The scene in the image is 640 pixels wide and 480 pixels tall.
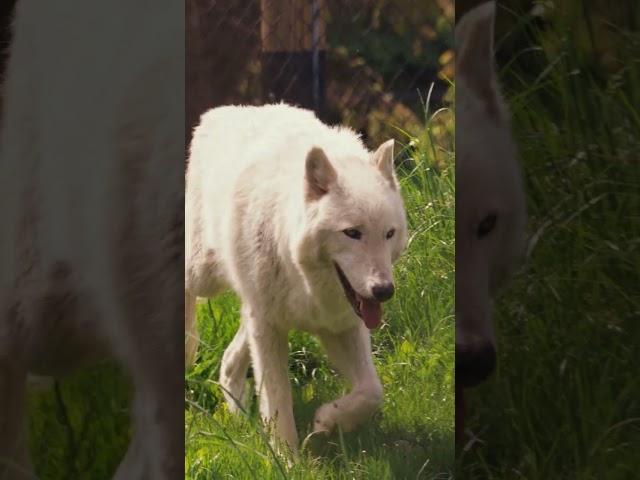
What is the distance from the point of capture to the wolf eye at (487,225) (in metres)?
3.57

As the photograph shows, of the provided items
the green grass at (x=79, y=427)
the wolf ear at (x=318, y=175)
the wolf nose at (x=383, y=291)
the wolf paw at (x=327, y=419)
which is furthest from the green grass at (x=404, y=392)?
the green grass at (x=79, y=427)

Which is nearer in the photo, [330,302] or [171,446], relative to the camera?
[171,446]

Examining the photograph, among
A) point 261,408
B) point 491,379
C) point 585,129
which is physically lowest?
point 261,408

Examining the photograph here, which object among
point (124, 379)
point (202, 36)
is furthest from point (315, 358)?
point (202, 36)

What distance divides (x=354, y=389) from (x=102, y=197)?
1142mm

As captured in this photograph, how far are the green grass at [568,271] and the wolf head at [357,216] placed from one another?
1.44ft

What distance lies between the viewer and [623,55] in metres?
3.58

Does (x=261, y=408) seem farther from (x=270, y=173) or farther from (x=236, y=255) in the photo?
(x=270, y=173)

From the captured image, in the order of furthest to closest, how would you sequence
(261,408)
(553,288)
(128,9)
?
(261,408) < (553,288) < (128,9)

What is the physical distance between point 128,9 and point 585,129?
1.54m

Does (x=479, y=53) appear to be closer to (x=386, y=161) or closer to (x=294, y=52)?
(x=386, y=161)

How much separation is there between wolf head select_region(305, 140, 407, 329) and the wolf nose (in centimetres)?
6

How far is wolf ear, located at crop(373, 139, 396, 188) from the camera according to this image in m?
3.67

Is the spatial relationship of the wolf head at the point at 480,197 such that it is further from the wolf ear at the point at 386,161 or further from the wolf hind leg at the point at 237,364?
the wolf hind leg at the point at 237,364
